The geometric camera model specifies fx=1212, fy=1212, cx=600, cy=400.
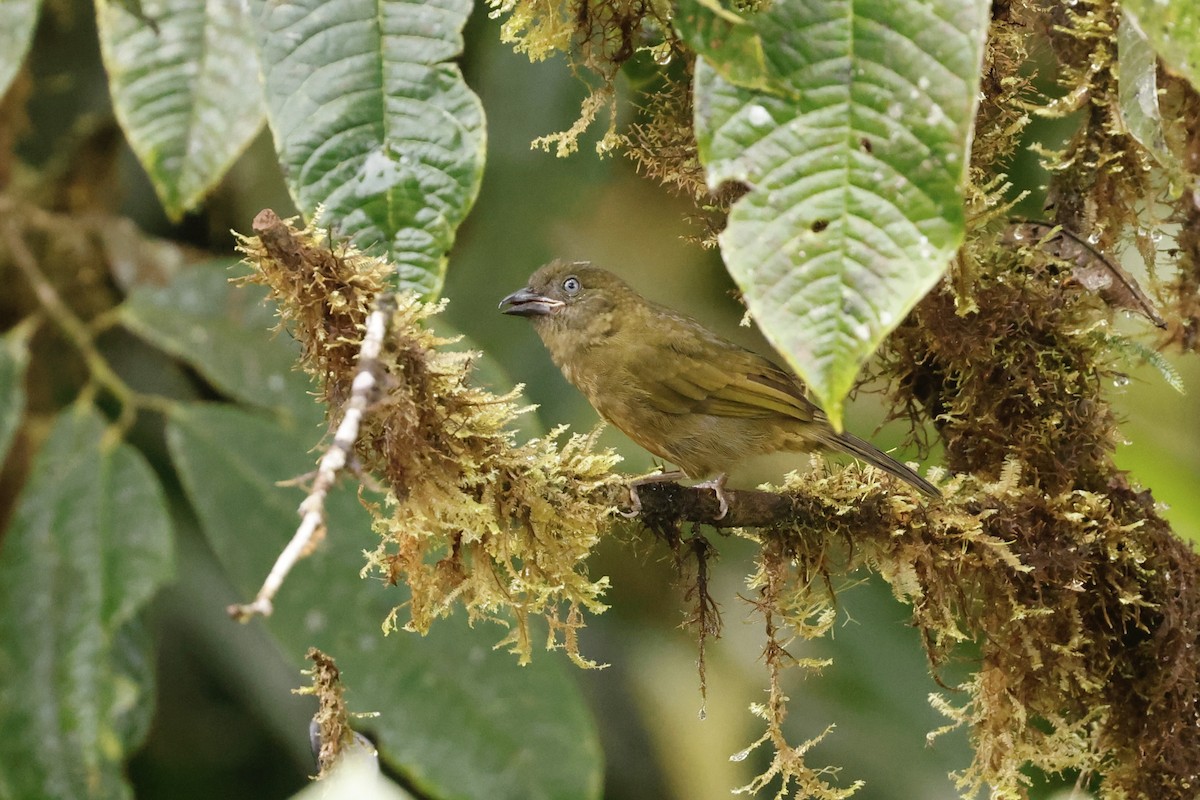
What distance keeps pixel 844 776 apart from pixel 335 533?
1.76m

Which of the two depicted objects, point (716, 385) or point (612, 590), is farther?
point (612, 590)

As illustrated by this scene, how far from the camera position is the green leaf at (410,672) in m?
2.44

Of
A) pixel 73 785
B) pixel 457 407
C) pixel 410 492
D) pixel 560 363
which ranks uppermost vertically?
pixel 560 363

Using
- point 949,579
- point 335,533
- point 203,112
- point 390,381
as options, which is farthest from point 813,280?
point 335,533

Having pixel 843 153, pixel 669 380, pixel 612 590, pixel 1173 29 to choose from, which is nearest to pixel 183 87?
pixel 843 153

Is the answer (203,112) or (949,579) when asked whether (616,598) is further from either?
(203,112)

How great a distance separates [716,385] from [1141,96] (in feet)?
4.17

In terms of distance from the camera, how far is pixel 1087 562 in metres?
2.09

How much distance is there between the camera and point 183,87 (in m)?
1.67

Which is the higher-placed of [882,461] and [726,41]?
[882,461]

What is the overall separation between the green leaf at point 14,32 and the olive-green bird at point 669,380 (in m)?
1.39

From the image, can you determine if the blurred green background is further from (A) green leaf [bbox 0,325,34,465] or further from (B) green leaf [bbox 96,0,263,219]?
(B) green leaf [bbox 96,0,263,219]

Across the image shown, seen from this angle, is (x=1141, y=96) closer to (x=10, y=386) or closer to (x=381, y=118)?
(x=381, y=118)

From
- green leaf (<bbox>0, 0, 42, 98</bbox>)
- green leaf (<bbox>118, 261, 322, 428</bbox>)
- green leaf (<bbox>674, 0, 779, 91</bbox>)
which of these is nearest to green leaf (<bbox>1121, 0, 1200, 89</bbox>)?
green leaf (<bbox>674, 0, 779, 91</bbox>)
